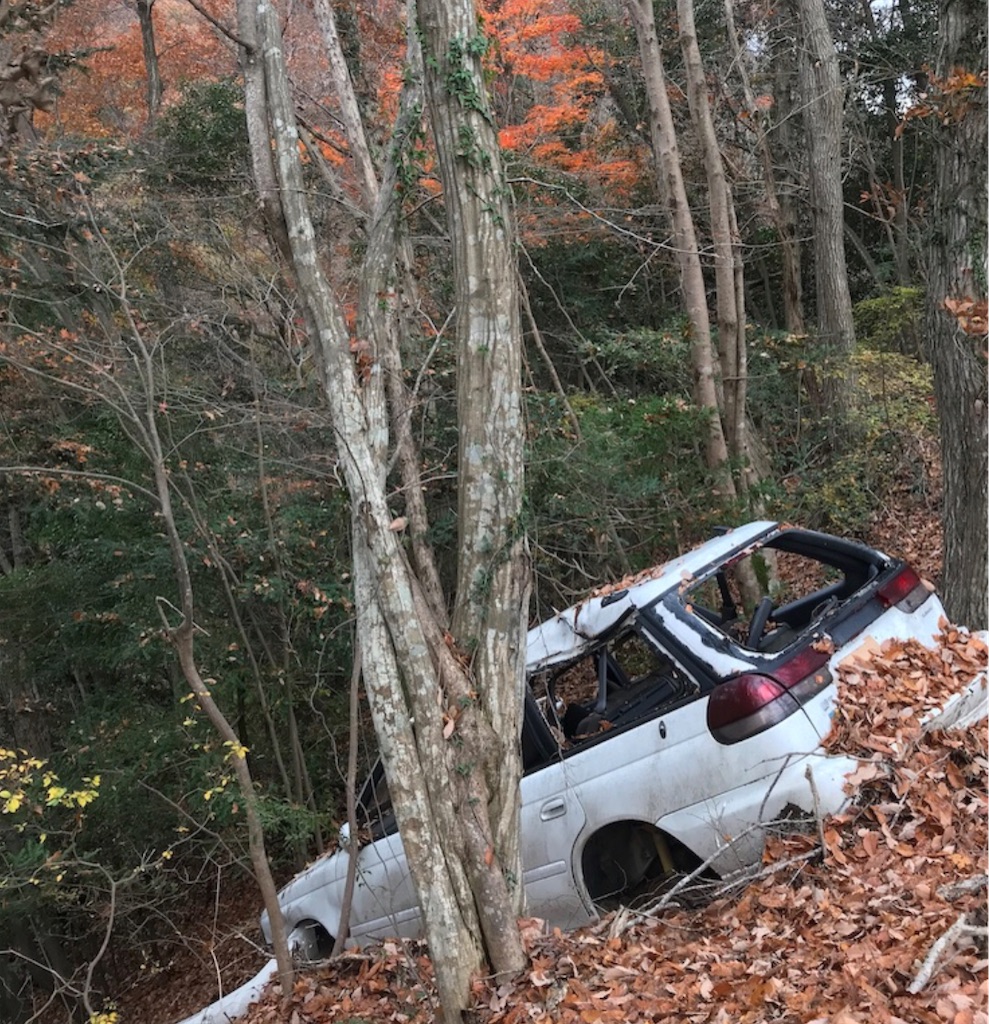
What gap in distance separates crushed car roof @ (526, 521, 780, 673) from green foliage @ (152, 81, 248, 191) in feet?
39.0

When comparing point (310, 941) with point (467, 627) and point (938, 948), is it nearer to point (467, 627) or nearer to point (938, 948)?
point (467, 627)

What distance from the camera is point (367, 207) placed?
10.2 meters

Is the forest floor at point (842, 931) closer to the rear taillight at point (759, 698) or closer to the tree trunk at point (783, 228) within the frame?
the rear taillight at point (759, 698)

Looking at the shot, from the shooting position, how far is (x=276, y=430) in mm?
9766

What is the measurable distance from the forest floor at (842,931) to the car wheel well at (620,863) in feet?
1.29

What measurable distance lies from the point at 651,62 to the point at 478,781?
7.95 meters

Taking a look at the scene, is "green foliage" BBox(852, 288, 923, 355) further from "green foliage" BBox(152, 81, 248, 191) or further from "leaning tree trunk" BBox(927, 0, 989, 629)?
"green foliage" BBox(152, 81, 248, 191)

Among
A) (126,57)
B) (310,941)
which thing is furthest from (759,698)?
(126,57)

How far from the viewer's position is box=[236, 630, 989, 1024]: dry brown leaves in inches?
121

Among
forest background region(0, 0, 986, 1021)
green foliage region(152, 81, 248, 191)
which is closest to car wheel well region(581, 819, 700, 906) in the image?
forest background region(0, 0, 986, 1021)

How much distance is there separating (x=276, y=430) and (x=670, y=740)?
6.51 meters

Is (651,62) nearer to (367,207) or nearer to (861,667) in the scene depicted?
(367,207)

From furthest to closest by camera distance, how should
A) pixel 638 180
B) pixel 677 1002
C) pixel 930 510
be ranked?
pixel 638 180 < pixel 930 510 < pixel 677 1002

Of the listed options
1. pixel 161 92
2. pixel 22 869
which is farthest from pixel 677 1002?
pixel 161 92
